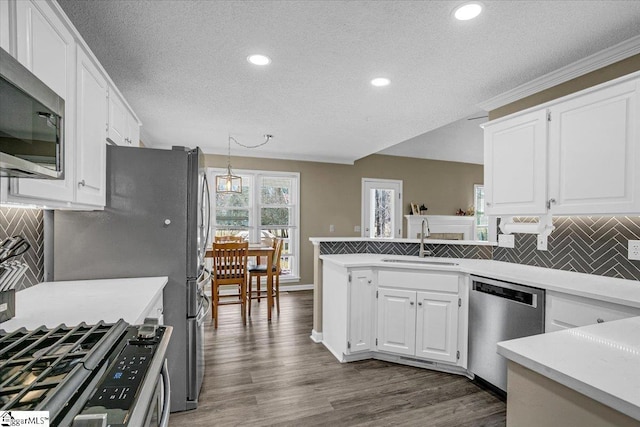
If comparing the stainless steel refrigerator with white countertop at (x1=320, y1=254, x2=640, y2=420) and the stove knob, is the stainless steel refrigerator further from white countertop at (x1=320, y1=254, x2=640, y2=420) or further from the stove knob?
white countertop at (x1=320, y1=254, x2=640, y2=420)

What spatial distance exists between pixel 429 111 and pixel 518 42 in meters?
1.33

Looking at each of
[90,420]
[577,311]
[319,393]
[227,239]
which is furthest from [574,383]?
[227,239]

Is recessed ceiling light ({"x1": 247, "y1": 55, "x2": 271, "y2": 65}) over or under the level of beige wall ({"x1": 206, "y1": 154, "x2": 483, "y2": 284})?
over

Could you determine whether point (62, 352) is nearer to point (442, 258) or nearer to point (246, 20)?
point (246, 20)

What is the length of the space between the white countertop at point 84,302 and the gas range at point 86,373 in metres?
0.17

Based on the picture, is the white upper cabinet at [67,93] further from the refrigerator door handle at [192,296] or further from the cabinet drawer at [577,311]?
the cabinet drawer at [577,311]

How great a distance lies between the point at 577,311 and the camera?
5.88 feet

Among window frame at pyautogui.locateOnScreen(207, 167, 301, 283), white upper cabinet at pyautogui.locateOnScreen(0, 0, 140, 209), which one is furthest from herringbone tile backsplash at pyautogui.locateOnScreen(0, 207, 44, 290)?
window frame at pyautogui.locateOnScreen(207, 167, 301, 283)

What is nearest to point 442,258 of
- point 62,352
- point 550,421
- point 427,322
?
point 427,322

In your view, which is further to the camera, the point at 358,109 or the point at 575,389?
the point at 358,109

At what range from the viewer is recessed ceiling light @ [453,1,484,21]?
5.51ft

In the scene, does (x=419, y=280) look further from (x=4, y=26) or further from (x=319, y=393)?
(x=4, y=26)

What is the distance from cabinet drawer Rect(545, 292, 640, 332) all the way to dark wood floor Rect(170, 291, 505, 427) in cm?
74

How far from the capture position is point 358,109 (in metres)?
3.37
